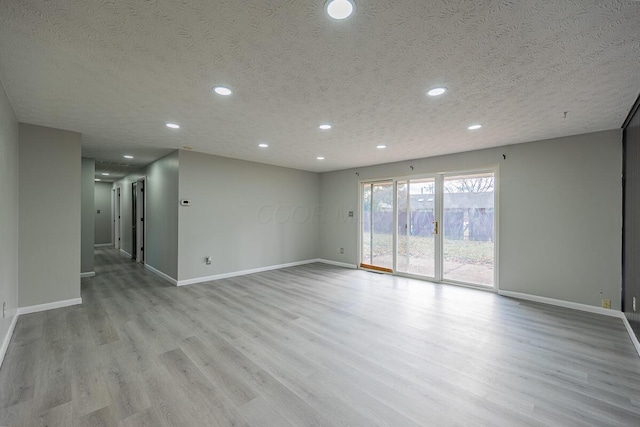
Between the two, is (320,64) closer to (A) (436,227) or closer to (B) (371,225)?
(A) (436,227)

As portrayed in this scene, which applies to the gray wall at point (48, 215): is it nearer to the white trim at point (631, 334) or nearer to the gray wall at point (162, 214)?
the gray wall at point (162, 214)

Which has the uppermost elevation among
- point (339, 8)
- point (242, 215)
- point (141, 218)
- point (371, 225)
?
point (339, 8)

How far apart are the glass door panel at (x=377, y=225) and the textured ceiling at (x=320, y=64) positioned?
268 cm

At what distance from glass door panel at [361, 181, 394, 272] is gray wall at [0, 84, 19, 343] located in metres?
5.76

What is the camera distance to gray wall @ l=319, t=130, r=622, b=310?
358cm

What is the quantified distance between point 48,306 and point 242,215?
3222mm

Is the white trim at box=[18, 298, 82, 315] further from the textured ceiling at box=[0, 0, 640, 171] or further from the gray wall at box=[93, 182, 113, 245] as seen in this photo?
the gray wall at box=[93, 182, 113, 245]

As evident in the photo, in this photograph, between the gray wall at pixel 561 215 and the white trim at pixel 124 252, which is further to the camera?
the white trim at pixel 124 252

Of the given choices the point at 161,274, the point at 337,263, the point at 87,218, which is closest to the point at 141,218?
the point at 87,218

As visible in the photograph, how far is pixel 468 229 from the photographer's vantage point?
4.93m

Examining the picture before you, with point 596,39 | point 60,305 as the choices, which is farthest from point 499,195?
point 60,305

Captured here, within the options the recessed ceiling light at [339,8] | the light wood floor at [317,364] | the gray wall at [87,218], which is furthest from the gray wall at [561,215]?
the gray wall at [87,218]

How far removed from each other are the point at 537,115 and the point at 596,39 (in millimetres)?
1523

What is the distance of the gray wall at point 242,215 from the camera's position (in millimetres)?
5039
